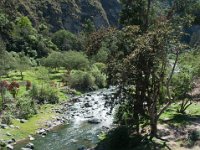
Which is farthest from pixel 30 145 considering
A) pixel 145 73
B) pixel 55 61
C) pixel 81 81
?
pixel 55 61

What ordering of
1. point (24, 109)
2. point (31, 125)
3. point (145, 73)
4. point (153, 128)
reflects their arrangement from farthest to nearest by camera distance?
point (24, 109), point (31, 125), point (153, 128), point (145, 73)

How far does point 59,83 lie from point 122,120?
54148mm

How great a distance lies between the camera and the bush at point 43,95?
67.2 meters

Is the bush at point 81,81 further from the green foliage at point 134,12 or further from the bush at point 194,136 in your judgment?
the bush at point 194,136

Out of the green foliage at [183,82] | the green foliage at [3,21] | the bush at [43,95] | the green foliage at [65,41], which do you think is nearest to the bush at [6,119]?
the bush at [43,95]

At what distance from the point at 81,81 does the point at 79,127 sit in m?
38.6

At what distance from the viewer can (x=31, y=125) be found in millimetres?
52469

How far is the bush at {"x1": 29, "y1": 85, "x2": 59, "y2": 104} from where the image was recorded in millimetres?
67188

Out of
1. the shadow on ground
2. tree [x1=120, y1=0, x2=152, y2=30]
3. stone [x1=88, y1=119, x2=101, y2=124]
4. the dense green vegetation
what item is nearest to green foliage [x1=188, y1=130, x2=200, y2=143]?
the dense green vegetation

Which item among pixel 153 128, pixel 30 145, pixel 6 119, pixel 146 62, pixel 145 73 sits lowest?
pixel 30 145

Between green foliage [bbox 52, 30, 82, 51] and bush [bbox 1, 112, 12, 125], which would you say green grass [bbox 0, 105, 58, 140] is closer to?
bush [bbox 1, 112, 12, 125]

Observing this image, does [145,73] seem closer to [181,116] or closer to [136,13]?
[136,13]

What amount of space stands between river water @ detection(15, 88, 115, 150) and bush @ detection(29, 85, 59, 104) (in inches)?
114

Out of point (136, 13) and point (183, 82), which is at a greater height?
point (136, 13)
